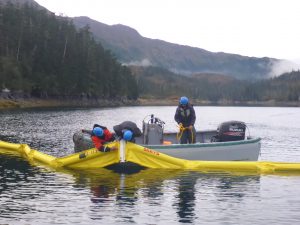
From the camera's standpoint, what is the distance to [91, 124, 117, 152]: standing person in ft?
68.5

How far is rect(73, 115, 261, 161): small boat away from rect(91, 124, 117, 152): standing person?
1.74 m

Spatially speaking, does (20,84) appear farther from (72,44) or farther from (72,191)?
(72,191)

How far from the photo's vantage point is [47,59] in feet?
399

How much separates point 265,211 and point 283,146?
25.4 m

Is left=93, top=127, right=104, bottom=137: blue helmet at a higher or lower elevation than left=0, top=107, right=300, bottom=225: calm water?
higher

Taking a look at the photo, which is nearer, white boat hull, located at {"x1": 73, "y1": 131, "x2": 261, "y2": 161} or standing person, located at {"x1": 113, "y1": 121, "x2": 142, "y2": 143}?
standing person, located at {"x1": 113, "y1": 121, "x2": 142, "y2": 143}

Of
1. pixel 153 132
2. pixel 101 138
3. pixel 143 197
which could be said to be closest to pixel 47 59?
pixel 153 132

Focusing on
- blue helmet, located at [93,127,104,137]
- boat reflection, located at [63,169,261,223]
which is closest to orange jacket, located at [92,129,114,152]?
blue helmet, located at [93,127,104,137]

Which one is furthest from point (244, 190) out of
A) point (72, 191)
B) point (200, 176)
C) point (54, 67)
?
point (54, 67)

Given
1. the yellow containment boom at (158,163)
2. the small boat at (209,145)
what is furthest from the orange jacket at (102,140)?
the small boat at (209,145)

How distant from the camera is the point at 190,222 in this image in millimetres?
13055

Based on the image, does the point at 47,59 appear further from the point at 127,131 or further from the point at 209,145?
the point at 127,131

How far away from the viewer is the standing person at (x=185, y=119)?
2356cm

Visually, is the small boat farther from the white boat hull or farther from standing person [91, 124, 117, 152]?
standing person [91, 124, 117, 152]
